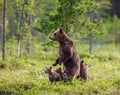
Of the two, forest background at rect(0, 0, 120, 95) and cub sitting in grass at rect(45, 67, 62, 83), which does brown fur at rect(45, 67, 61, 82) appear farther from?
forest background at rect(0, 0, 120, 95)

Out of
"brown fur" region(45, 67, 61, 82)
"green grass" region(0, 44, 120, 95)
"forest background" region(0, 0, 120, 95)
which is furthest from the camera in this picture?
"brown fur" region(45, 67, 61, 82)

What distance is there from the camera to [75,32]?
21391 mm

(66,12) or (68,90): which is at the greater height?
(66,12)

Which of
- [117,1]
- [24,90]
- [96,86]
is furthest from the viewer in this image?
[117,1]

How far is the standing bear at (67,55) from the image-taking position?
14.2 meters

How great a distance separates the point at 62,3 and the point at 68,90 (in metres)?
7.51

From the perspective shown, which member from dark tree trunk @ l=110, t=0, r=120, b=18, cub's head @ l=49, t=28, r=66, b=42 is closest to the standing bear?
cub's head @ l=49, t=28, r=66, b=42

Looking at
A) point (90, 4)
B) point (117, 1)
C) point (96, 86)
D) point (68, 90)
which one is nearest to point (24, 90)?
point (68, 90)

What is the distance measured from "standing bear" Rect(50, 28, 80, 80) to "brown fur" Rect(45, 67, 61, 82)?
28cm

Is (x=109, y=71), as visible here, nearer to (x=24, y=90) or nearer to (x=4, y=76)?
(x=4, y=76)

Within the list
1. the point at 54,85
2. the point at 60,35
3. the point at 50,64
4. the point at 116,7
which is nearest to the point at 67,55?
the point at 60,35

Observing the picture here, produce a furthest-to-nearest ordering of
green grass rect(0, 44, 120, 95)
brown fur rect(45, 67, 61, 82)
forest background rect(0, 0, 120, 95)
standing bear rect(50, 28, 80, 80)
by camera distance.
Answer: brown fur rect(45, 67, 61, 82), standing bear rect(50, 28, 80, 80), forest background rect(0, 0, 120, 95), green grass rect(0, 44, 120, 95)

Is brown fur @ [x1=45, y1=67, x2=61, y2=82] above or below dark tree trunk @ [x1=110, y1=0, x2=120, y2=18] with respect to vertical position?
below

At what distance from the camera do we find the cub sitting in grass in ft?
47.0
